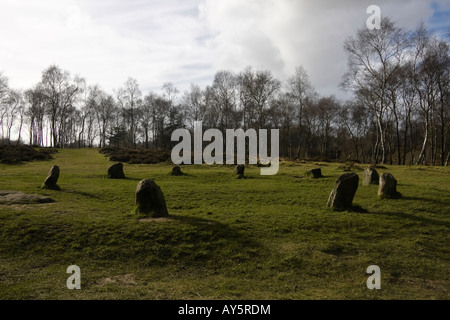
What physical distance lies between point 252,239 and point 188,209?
5.32 meters

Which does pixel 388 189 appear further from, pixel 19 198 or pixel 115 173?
pixel 115 173

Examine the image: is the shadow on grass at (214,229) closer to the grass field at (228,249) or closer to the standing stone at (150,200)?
the grass field at (228,249)

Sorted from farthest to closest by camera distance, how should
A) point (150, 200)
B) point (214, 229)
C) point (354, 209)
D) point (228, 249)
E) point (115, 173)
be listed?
point (115, 173) → point (354, 209) → point (150, 200) → point (214, 229) → point (228, 249)

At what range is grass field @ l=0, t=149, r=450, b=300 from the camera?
753 centimetres

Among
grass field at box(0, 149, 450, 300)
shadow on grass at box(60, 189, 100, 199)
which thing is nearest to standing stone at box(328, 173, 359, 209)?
grass field at box(0, 149, 450, 300)

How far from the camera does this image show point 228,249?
10.0m

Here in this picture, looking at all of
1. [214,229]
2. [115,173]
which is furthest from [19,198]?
[115,173]

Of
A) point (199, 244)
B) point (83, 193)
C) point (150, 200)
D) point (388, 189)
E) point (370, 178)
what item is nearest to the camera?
point (199, 244)

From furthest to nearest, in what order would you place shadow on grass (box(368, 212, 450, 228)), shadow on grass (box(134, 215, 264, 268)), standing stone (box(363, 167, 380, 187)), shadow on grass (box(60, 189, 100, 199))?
standing stone (box(363, 167, 380, 187)) → shadow on grass (box(60, 189, 100, 199)) → shadow on grass (box(368, 212, 450, 228)) → shadow on grass (box(134, 215, 264, 268))

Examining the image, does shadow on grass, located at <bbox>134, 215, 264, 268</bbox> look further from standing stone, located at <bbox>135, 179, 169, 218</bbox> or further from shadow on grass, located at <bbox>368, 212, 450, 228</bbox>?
shadow on grass, located at <bbox>368, 212, 450, 228</bbox>

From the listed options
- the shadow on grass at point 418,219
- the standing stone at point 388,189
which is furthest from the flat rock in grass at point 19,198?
the standing stone at point 388,189

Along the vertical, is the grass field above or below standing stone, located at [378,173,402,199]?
below

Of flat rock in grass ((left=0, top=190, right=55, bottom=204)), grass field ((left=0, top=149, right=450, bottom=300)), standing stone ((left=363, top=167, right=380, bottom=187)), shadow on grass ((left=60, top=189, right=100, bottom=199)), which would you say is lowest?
grass field ((left=0, top=149, right=450, bottom=300))
